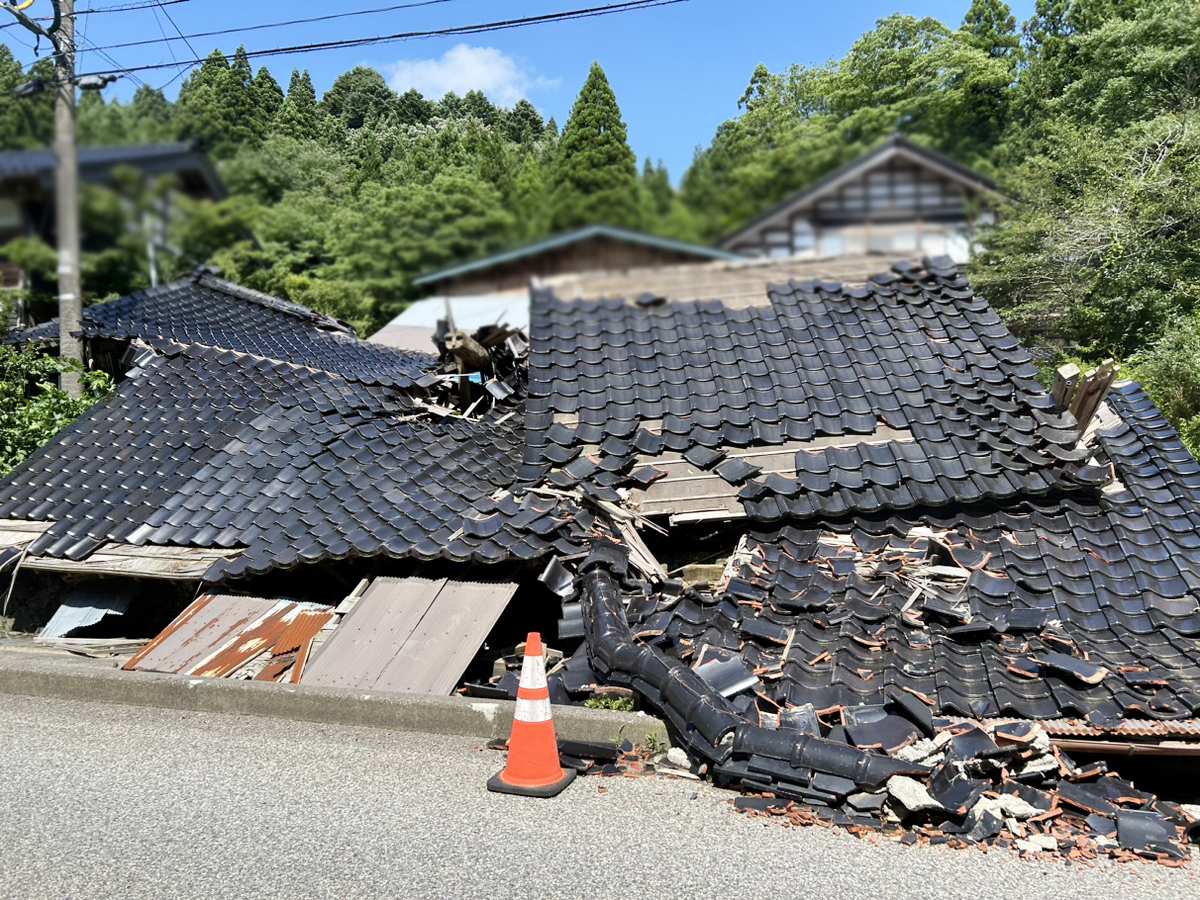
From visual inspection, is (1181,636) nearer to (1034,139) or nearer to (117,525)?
(1034,139)

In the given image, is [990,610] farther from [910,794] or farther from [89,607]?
[89,607]

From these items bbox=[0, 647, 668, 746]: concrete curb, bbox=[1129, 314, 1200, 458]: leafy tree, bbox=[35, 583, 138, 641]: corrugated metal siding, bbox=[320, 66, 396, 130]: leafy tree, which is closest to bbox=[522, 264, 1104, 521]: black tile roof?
bbox=[0, 647, 668, 746]: concrete curb

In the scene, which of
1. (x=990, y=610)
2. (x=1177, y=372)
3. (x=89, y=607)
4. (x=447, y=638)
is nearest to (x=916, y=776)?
(x=990, y=610)

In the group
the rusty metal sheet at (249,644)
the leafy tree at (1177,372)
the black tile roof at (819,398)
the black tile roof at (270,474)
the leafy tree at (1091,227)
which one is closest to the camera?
the leafy tree at (1091,227)

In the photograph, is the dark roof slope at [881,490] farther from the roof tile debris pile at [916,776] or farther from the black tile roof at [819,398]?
the roof tile debris pile at [916,776]

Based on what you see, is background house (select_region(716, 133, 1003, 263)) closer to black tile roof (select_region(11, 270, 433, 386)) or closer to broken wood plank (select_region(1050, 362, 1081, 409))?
broken wood plank (select_region(1050, 362, 1081, 409))

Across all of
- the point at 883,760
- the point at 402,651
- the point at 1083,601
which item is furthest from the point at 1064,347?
the point at 402,651

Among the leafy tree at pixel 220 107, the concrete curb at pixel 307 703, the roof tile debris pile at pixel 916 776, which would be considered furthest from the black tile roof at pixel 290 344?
the leafy tree at pixel 220 107

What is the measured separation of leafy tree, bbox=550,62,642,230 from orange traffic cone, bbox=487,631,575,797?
2.82 metres

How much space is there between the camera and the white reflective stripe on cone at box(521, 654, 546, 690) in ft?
13.8

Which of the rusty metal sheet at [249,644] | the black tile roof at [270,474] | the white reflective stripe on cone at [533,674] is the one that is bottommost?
the rusty metal sheet at [249,644]

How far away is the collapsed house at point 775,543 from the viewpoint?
14.3ft

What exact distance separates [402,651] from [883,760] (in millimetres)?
3189

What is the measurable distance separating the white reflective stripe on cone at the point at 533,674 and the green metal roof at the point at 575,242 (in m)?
2.81
